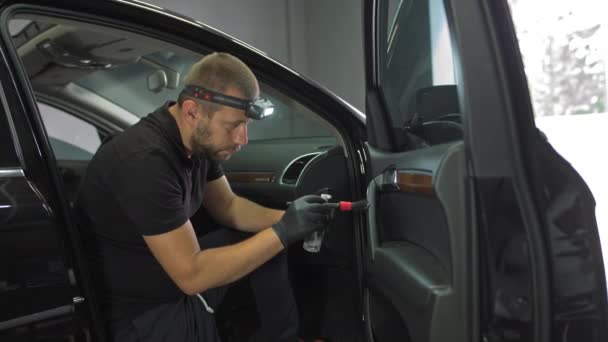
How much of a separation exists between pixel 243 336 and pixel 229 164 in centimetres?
81

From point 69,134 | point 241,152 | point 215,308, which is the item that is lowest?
point 215,308

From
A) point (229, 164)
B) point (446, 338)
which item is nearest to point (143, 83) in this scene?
point (229, 164)

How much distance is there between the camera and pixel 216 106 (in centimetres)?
156

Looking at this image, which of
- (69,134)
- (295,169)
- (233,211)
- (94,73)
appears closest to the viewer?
(233,211)

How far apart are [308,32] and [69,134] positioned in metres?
2.76

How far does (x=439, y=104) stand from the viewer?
122cm

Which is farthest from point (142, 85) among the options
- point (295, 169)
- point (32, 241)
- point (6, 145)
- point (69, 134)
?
point (32, 241)

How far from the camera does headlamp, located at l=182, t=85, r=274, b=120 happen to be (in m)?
1.55

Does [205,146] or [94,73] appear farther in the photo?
[94,73]

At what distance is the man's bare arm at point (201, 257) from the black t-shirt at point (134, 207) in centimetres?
4

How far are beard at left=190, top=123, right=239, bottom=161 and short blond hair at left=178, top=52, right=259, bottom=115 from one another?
0.19ft

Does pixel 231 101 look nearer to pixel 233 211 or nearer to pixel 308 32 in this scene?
pixel 233 211

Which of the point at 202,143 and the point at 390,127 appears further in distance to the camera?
the point at 202,143

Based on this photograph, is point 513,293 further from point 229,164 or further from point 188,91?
point 229,164
